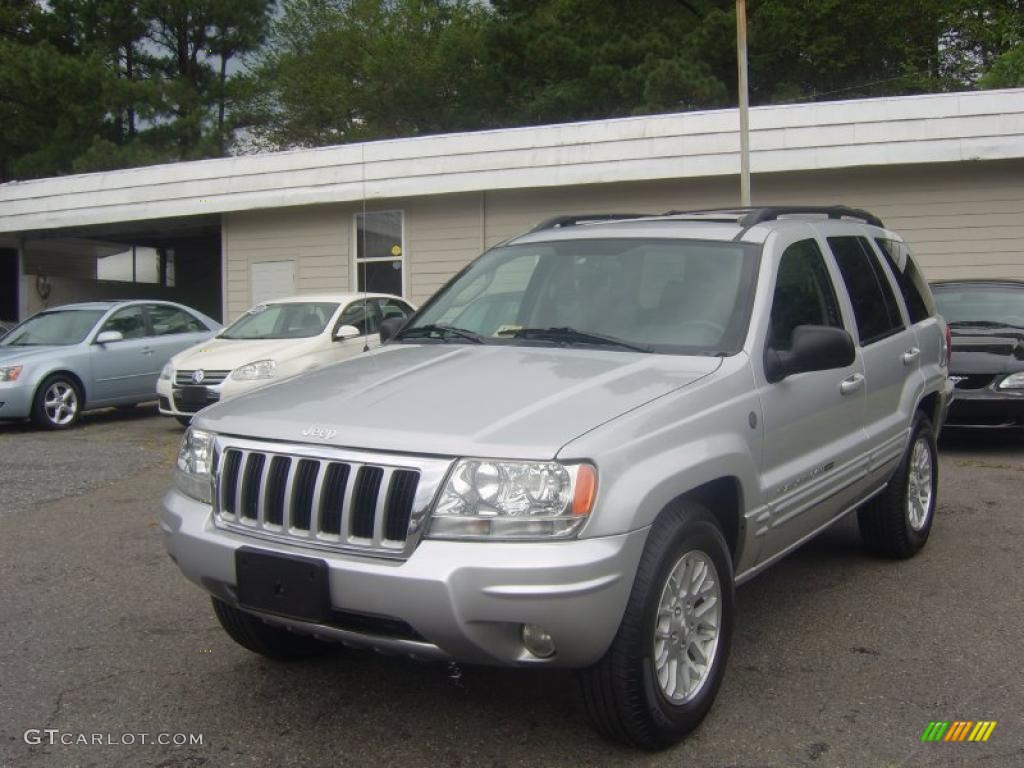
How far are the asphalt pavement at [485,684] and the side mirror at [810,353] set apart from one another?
1179mm

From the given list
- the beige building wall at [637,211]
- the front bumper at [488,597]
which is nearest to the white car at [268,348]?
the beige building wall at [637,211]

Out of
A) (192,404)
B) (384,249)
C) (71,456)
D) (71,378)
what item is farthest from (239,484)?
(384,249)

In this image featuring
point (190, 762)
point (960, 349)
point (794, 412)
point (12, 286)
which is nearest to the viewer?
point (190, 762)

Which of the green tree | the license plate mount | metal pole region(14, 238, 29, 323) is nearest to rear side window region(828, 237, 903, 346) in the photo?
the license plate mount

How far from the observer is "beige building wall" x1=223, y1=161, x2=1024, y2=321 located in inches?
502

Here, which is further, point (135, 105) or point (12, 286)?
point (135, 105)

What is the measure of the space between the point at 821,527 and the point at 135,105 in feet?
100

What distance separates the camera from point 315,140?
3838cm

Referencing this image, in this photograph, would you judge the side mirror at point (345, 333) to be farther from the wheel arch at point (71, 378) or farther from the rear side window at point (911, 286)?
the rear side window at point (911, 286)

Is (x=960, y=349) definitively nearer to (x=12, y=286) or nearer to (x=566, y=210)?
(x=566, y=210)

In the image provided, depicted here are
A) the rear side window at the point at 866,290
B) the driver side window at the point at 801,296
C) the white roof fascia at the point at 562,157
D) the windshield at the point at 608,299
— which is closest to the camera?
the windshield at the point at 608,299

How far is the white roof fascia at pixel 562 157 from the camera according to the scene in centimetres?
1237

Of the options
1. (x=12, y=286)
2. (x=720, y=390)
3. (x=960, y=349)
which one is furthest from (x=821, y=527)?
(x=12, y=286)

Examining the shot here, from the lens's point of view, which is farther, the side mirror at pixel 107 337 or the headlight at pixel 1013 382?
the side mirror at pixel 107 337
